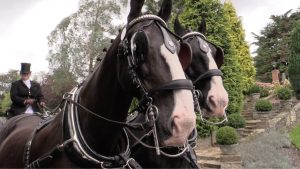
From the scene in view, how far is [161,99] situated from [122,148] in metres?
0.98

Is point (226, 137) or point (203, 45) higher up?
point (203, 45)

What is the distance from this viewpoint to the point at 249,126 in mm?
15406

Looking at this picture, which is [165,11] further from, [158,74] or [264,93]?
[264,93]

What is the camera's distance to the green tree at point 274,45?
130 ft

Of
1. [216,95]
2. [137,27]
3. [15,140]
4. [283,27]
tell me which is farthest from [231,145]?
[283,27]

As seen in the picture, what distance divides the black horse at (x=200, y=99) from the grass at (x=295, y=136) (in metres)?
9.17

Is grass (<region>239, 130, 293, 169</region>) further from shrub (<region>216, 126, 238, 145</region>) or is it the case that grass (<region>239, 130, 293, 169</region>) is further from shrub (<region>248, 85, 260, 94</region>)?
shrub (<region>248, 85, 260, 94</region>)

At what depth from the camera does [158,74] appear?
240cm

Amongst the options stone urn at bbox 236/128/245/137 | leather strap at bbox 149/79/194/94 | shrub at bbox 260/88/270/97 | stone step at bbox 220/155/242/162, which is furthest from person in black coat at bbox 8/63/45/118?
shrub at bbox 260/88/270/97

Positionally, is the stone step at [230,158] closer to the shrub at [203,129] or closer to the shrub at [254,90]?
the shrub at [203,129]

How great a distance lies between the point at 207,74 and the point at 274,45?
40825 mm

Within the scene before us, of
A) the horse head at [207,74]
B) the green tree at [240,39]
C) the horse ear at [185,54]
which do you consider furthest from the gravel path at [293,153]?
the green tree at [240,39]

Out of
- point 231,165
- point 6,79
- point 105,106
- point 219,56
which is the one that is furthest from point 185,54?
point 6,79

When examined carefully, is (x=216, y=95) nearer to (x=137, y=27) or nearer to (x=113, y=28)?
(x=137, y=27)
